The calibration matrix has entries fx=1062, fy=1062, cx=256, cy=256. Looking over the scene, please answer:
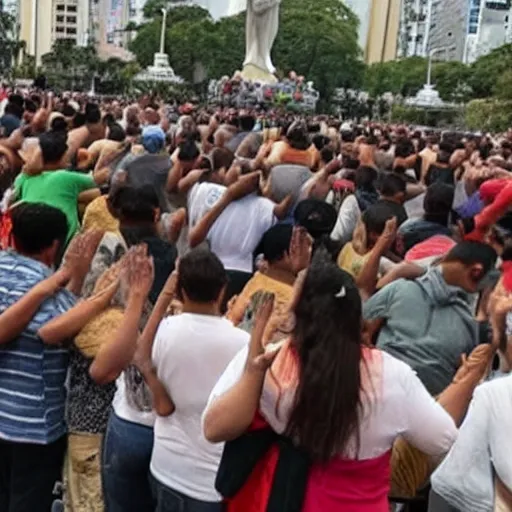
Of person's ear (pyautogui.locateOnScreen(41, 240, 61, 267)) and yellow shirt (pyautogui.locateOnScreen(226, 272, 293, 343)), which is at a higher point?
person's ear (pyautogui.locateOnScreen(41, 240, 61, 267))

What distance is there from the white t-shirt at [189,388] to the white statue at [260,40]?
41830mm

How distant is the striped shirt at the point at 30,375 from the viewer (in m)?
3.70

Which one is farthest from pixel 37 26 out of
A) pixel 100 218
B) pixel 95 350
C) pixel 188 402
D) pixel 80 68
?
pixel 188 402

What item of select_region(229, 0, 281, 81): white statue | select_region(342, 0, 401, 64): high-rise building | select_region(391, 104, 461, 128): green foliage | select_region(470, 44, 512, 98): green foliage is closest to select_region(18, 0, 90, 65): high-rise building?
select_region(342, 0, 401, 64): high-rise building

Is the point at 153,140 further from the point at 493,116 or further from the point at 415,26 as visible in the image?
the point at 415,26

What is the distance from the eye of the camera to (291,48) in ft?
216

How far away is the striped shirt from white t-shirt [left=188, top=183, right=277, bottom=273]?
2359mm

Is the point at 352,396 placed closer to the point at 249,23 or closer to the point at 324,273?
the point at 324,273

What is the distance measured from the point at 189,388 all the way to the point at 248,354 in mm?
759

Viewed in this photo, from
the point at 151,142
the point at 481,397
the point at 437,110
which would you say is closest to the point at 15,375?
the point at 481,397

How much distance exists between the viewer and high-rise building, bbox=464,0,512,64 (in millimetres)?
98000

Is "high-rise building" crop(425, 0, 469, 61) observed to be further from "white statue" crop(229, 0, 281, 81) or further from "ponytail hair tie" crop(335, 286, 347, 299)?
"ponytail hair tie" crop(335, 286, 347, 299)

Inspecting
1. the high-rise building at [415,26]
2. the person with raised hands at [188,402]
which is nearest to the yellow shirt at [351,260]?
the person with raised hands at [188,402]

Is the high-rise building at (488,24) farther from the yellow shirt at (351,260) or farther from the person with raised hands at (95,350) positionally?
the person with raised hands at (95,350)
